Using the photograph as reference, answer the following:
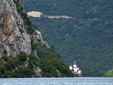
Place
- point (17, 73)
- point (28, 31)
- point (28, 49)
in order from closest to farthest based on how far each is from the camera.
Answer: point (17, 73) < point (28, 49) < point (28, 31)

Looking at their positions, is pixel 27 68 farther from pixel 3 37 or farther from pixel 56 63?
pixel 56 63

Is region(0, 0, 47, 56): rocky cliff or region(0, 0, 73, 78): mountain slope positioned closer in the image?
region(0, 0, 73, 78): mountain slope

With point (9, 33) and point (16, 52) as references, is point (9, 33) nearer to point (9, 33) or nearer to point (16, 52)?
point (9, 33)

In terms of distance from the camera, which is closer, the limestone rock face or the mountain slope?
the mountain slope

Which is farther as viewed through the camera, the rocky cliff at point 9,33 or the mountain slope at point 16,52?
the rocky cliff at point 9,33

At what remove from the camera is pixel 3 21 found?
152 m

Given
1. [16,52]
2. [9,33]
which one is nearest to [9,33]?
[9,33]

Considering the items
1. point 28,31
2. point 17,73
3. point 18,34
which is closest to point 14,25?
point 18,34

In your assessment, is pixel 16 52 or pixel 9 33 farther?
pixel 16 52

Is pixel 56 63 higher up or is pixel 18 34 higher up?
pixel 18 34

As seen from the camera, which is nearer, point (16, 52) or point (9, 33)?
point (9, 33)

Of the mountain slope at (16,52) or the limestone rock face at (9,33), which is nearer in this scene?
the mountain slope at (16,52)

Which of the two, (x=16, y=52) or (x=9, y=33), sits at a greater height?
(x=9, y=33)

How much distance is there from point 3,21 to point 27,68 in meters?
13.2
